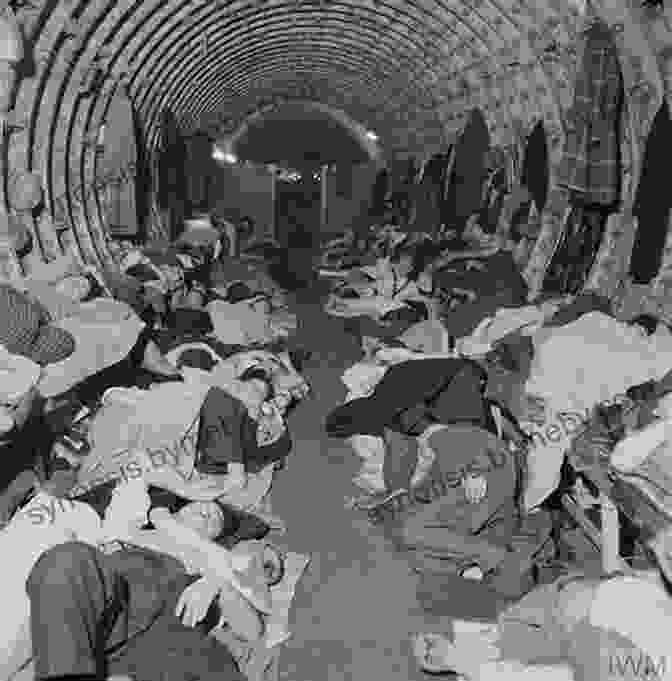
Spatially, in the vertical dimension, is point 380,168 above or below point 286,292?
above

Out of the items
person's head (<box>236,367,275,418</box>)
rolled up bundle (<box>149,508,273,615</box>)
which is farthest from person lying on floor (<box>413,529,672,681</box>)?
person's head (<box>236,367,275,418</box>)

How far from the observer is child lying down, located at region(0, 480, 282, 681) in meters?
2.68

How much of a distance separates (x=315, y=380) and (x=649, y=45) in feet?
13.6

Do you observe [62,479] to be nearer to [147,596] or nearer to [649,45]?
[147,596]

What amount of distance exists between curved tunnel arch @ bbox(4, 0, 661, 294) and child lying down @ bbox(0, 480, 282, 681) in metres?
5.01

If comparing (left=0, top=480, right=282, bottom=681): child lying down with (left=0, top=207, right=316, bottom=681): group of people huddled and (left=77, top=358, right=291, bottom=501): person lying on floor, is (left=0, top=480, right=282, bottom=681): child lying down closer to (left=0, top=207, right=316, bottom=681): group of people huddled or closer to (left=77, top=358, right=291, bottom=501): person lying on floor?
(left=0, top=207, right=316, bottom=681): group of people huddled

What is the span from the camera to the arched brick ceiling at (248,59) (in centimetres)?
753

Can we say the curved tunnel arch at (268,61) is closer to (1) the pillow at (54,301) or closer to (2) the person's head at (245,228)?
(1) the pillow at (54,301)

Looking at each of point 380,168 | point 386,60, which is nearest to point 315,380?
point 386,60

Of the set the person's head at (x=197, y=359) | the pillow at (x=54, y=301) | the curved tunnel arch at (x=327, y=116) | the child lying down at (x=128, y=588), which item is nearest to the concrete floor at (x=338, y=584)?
the child lying down at (x=128, y=588)

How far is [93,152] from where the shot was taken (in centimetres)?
961

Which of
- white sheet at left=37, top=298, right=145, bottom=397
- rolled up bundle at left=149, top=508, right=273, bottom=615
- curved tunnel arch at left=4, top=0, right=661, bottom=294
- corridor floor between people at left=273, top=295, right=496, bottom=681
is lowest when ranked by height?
corridor floor between people at left=273, top=295, right=496, bottom=681

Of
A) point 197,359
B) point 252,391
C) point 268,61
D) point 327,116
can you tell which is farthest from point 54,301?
point 327,116

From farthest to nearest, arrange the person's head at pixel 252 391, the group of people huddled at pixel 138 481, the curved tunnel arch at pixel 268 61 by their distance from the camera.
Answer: the curved tunnel arch at pixel 268 61, the person's head at pixel 252 391, the group of people huddled at pixel 138 481
